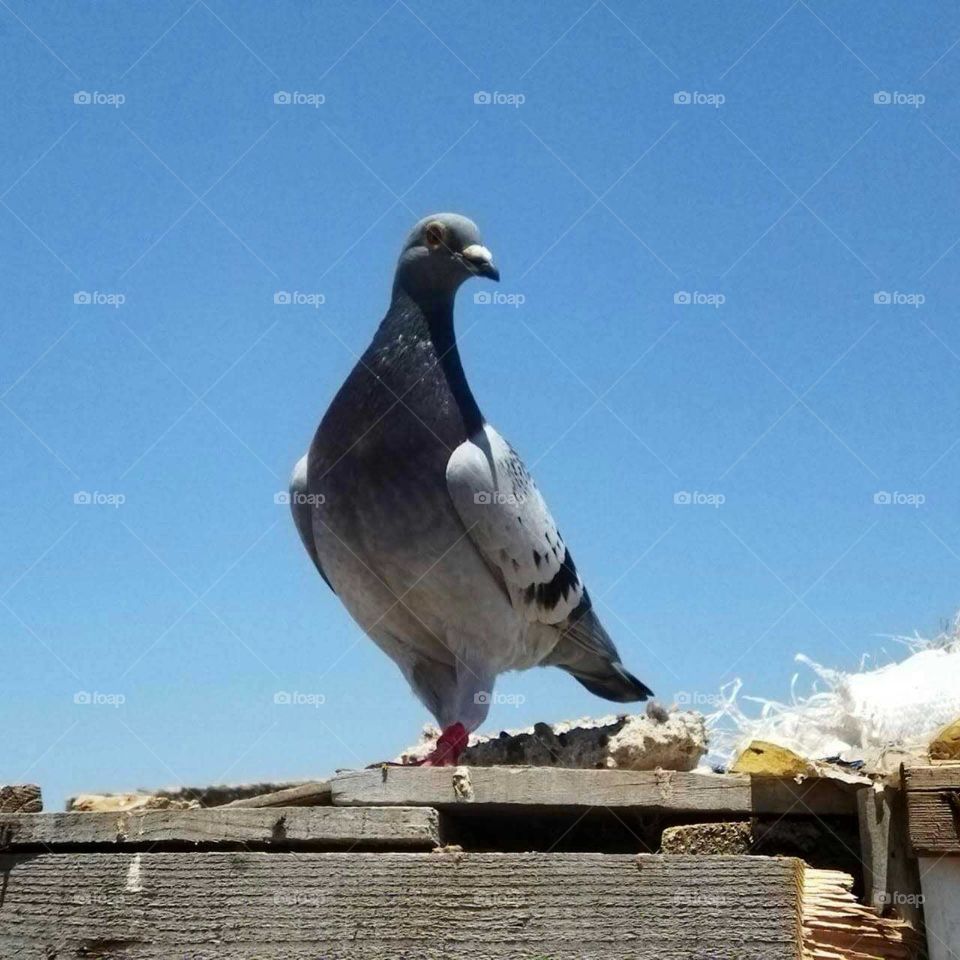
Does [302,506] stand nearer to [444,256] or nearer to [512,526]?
[512,526]

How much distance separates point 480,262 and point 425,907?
10.6 feet

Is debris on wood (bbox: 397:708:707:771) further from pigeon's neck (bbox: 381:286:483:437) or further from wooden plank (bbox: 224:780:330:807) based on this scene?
pigeon's neck (bbox: 381:286:483:437)

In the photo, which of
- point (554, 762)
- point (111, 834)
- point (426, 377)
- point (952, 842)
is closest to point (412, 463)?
point (426, 377)

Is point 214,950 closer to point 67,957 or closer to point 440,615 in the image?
point 67,957

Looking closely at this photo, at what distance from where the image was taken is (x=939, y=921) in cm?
274

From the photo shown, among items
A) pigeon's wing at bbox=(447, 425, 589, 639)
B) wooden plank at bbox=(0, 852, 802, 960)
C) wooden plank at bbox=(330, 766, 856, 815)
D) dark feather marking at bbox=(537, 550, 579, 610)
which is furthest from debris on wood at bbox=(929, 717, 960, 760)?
dark feather marking at bbox=(537, 550, 579, 610)

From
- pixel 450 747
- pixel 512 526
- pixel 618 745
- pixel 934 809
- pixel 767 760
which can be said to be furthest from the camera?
pixel 512 526

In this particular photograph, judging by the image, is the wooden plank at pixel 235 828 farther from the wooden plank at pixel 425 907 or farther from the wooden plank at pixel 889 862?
the wooden plank at pixel 889 862

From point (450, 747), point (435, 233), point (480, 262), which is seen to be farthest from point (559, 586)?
point (435, 233)

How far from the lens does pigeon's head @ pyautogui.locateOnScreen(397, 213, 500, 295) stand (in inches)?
215

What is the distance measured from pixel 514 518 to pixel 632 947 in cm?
259

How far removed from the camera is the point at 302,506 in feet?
18.1

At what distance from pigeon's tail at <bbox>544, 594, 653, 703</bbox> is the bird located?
14 cm

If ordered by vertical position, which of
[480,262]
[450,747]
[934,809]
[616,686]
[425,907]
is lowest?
[425,907]
